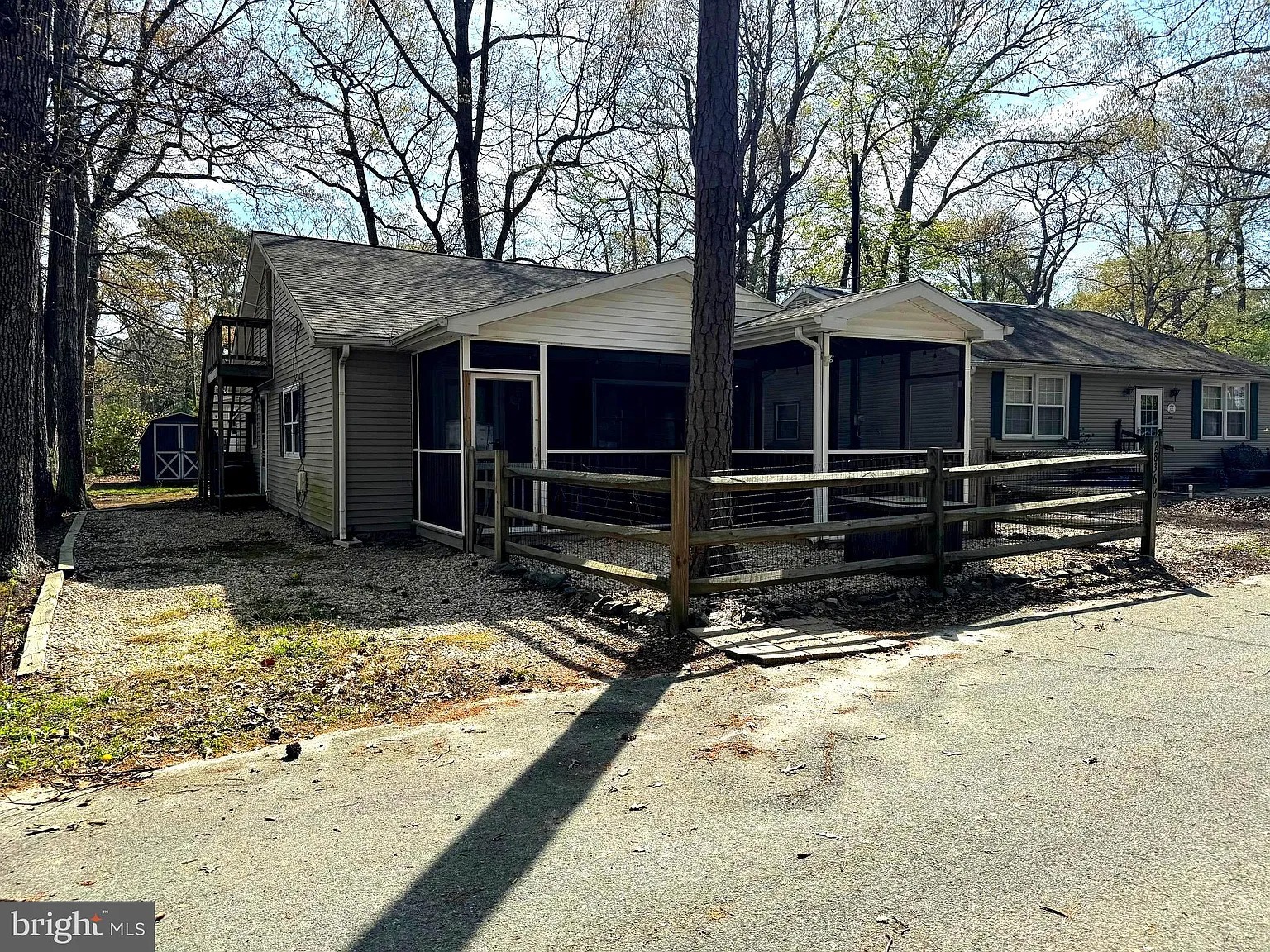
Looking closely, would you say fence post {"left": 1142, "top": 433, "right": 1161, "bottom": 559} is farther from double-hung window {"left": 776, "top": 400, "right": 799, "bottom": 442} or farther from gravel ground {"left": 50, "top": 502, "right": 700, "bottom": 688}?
double-hung window {"left": 776, "top": 400, "right": 799, "bottom": 442}

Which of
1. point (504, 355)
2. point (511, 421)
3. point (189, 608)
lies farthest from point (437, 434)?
point (189, 608)

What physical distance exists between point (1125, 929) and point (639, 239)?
1274 inches

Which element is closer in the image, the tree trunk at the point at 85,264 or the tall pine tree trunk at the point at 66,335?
the tall pine tree trunk at the point at 66,335

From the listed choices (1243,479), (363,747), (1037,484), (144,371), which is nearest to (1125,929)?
(363,747)

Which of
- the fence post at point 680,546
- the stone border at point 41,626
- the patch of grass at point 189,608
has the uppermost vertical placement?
the fence post at point 680,546

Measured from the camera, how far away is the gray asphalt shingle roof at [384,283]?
39.1 ft

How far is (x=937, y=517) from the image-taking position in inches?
291

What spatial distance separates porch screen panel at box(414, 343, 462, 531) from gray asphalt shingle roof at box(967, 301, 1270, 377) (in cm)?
1104

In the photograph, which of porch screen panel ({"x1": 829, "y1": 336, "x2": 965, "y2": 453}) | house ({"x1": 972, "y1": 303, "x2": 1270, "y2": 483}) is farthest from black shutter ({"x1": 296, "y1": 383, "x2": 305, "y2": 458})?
house ({"x1": 972, "y1": 303, "x2": 1270, "y2": 483})

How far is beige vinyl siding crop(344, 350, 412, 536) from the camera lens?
39.0 feet

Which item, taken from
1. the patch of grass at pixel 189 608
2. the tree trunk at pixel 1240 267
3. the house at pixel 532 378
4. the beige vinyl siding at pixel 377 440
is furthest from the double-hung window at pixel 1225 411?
the patch of grass at pixel 189 608

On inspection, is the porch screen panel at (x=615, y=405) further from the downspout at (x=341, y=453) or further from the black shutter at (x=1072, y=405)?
the black shutter at (x=1072, y=405)

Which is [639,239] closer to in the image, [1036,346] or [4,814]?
[1036,346]
